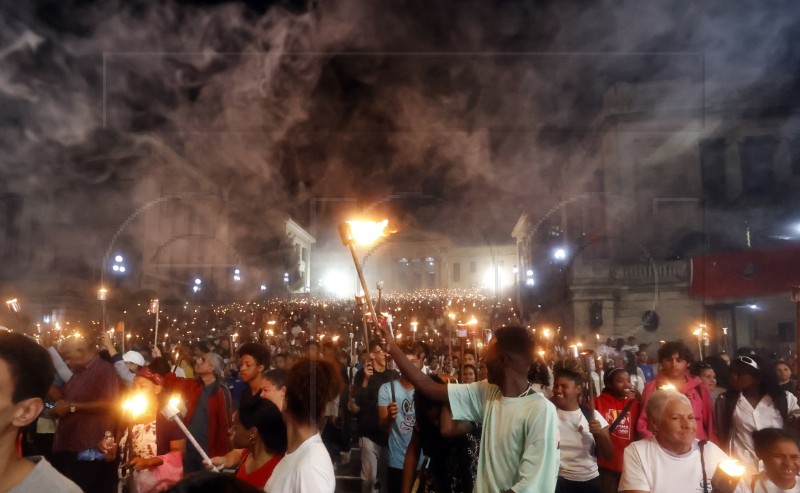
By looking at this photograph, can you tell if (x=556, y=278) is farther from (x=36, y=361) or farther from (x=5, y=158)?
(x=36, y=361)

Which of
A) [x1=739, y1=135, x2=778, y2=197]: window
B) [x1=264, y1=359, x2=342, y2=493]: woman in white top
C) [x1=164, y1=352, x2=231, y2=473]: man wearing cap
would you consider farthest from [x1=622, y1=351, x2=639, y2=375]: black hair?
[x1=739, y1=135, x2=778, y2=197]: window

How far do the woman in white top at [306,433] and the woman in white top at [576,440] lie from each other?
208cm

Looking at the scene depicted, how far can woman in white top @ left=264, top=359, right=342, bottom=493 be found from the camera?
8.13 feet

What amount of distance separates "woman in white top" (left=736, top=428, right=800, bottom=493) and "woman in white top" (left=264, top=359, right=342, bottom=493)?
2122mm

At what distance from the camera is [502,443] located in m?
2.82

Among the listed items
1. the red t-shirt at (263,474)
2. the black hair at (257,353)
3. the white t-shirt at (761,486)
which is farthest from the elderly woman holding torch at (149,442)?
the white t-shirt at (761,486)

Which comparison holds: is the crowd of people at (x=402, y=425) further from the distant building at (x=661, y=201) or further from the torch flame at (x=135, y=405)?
the distant building at (x=661, y=201)

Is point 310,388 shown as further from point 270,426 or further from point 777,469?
point 777,469

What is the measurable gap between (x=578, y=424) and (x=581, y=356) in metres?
0.97

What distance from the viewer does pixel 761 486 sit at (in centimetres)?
310

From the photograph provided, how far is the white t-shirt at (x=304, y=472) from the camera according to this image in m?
2.45

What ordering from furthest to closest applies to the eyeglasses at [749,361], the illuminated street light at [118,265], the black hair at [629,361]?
the illuminated street light at [118,265] → the black hair at [629,361] → the eyeglasses at [749,361]

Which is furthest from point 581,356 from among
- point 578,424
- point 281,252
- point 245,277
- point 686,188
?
point 281,252

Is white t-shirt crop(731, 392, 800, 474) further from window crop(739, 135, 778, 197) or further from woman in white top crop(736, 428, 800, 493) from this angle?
window crop(739, 135, 778, 197)
